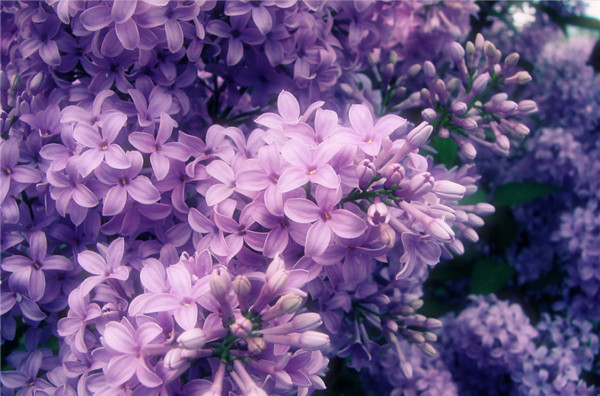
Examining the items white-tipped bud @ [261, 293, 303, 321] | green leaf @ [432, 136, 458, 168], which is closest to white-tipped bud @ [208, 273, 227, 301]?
white-tipped bud @ [261, 293, 303, 321]

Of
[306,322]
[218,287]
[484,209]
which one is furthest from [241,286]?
[484,209]

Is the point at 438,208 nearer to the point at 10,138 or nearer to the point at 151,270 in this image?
the point at 151,270

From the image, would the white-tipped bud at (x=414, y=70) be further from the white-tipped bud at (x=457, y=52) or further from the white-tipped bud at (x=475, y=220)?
the white-tipped bud at (x=475, y=220)

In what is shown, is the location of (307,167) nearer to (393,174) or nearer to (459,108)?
(393,174)

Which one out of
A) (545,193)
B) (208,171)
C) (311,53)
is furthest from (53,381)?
(545,193)

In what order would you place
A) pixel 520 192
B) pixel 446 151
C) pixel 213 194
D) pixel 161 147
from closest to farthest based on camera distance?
pixel 213 194 < pixel 161 147 < pixel 446 151 < pixel 520 192

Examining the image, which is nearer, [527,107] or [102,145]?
[102,145]
